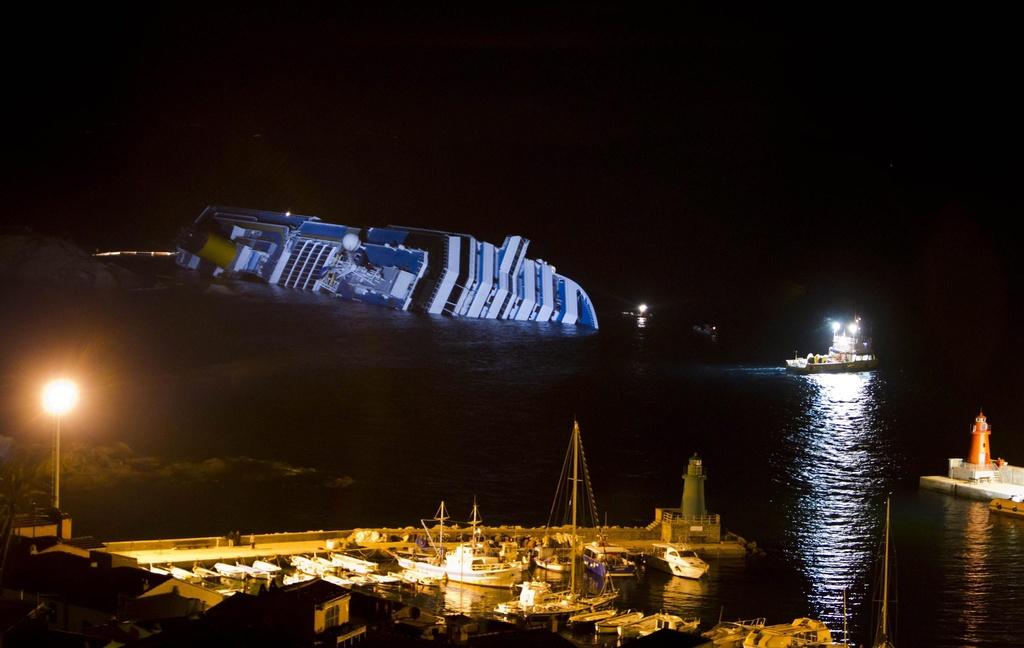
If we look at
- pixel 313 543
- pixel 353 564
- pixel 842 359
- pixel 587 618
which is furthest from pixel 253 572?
pixel 842 359

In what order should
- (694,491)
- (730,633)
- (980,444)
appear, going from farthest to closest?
(980,444) < (694,491) < (730,633)

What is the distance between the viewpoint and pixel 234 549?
1702cm

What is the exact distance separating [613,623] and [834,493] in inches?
454

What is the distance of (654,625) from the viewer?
600 inches

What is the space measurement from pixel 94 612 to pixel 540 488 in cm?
1347

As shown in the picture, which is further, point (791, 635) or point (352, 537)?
point (352, 537)

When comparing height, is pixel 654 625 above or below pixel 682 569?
below

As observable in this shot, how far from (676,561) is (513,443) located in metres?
11.2

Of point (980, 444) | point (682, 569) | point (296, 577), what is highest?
point (980, 444)

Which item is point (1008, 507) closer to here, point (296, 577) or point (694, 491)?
point (694, 491)

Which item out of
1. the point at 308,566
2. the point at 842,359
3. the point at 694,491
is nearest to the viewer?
the point at 308,566

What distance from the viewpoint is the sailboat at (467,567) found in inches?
670

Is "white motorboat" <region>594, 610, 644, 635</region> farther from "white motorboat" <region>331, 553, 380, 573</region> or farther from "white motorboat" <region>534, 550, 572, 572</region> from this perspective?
"white motorboat" <region>331, 553, 380, 573</region>

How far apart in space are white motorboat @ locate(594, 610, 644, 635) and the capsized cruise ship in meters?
41.1
